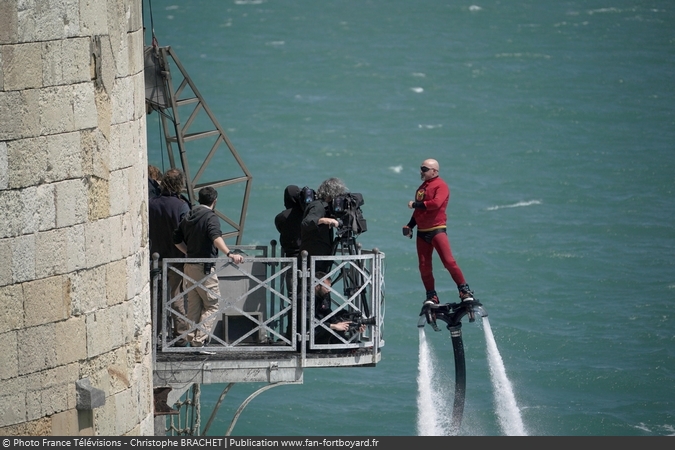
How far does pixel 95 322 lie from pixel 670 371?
1055 inches

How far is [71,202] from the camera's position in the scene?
9312 mm

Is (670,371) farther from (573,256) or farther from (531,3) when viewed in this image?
(531,3)

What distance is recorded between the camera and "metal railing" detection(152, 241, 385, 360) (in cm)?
1255

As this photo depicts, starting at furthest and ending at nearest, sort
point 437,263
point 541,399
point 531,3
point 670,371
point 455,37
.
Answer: point 531,3 → point 455,37 → point 437,263 → point 670,371 → point 541,399

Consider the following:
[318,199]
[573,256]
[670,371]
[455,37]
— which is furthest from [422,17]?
[318,199]

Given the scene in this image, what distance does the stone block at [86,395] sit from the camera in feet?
31.4

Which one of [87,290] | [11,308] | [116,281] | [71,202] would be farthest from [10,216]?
[116,281]

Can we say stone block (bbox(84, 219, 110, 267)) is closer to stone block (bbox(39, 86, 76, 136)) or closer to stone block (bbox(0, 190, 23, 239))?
stone block (bbox(0, 190, 23, 239))

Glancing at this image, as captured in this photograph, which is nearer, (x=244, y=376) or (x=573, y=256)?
(x=244, y=376)

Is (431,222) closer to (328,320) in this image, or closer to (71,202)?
(328,320)

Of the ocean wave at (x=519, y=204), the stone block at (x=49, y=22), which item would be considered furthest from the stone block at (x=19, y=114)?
the ocean wave at (x=519, y=204)

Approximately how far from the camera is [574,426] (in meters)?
29.3

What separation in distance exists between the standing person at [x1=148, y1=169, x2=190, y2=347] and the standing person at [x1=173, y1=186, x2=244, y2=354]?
0.20 metres

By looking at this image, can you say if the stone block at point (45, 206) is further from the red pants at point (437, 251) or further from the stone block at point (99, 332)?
the red pants at point (437, 251)
